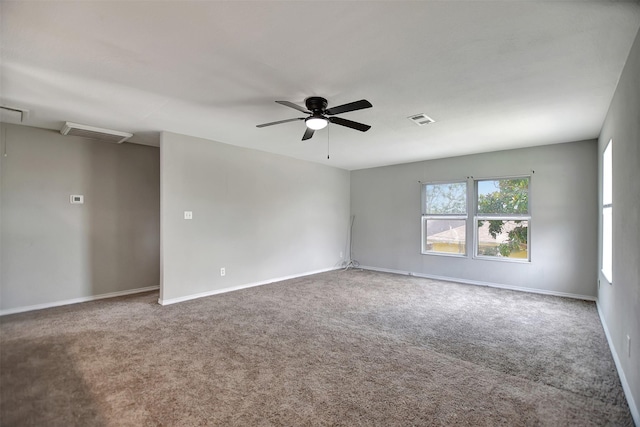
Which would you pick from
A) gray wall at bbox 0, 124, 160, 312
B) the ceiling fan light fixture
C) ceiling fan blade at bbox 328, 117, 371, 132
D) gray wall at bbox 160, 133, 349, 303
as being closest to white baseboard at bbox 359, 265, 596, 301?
gray wall at bbox 160, 133, 349, 303

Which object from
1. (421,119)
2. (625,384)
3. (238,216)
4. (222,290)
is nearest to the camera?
(625,384)

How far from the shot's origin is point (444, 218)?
5777 mm

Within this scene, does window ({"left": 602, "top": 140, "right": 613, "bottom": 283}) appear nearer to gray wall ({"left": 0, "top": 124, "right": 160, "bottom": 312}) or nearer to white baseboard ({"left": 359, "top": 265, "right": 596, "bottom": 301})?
white baseboard ({"left": 359, "top": 265, "right": 596, "bottom": 301})

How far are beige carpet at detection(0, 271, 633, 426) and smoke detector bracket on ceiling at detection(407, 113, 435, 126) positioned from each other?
2331mm

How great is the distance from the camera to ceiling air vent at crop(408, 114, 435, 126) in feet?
11.4

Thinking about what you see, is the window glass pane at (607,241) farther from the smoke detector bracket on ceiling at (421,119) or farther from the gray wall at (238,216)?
the gray wall at (238,216)

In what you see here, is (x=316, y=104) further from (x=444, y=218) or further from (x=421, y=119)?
(x=444, y=218)

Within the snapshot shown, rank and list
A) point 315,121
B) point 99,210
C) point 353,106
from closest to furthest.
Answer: point 353,106 < point 315,121 < point 99,210

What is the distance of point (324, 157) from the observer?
19.3 feet

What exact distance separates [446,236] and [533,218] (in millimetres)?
1419

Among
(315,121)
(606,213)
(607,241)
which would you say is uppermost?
(315,121)

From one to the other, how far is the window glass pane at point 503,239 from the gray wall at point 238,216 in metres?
2.95

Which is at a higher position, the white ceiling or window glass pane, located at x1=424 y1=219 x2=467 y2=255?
the white ceiling

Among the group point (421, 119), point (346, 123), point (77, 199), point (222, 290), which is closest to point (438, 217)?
point (421, 119)
